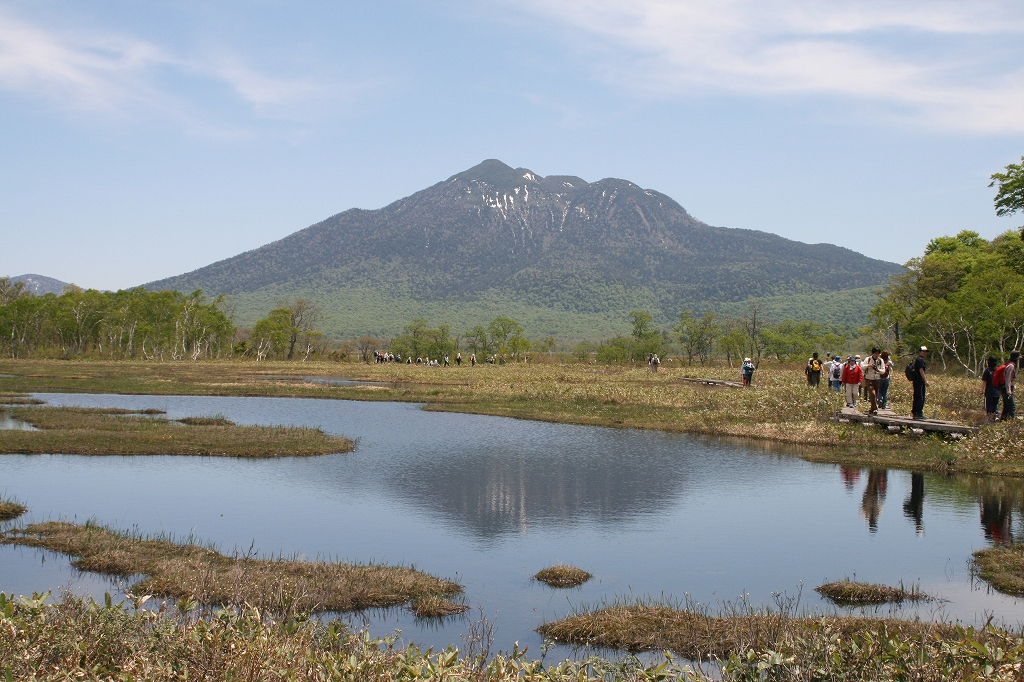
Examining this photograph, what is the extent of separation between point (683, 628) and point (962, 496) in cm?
1406

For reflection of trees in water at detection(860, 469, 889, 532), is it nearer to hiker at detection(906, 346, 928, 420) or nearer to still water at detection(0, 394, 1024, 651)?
still water at detection(0, 394, 1024, 651)

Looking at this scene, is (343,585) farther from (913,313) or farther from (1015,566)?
(913,313)

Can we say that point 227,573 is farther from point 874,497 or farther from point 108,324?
point 108,324

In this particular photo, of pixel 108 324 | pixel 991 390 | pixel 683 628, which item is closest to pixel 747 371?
pixel 991 390

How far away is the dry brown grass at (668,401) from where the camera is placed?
27516 mm

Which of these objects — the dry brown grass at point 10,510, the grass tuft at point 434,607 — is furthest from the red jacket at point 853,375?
the dry brown grass at point 10,510

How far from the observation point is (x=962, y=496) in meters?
22.4

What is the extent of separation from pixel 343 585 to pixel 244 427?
2194 centimetres

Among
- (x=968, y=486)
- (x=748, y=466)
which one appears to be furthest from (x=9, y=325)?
(x=968, y=486)

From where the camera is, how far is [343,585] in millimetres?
13930

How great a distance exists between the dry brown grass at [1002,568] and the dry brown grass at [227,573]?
9.60m

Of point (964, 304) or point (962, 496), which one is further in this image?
point (964, 304)

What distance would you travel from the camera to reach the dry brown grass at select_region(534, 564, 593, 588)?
1484 centimetres

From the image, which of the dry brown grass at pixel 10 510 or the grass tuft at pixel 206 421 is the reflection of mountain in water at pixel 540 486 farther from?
the grass tuft at pixel 206 421
